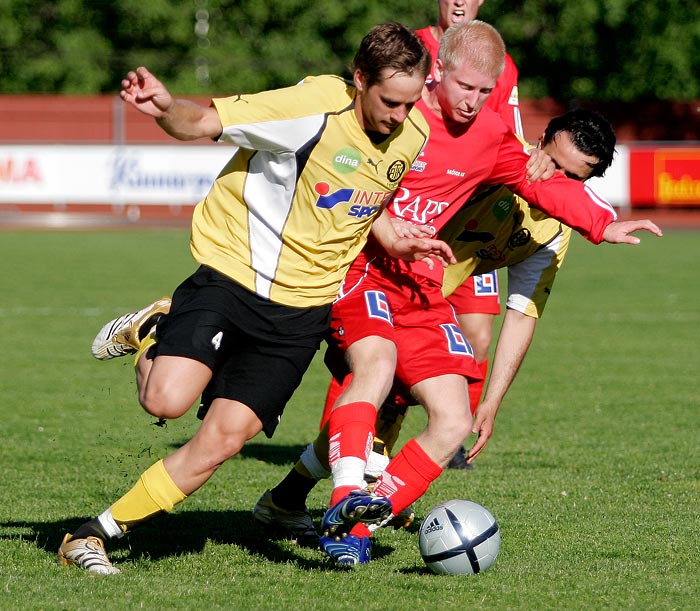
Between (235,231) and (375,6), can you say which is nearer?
(235,231)

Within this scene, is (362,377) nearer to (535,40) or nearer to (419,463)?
(419,463)

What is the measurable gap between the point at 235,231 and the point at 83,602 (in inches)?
61.3

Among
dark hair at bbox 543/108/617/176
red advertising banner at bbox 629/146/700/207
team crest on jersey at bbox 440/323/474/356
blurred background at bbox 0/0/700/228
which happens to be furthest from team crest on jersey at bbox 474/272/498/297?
blurred background at bbox 0/0/700/228

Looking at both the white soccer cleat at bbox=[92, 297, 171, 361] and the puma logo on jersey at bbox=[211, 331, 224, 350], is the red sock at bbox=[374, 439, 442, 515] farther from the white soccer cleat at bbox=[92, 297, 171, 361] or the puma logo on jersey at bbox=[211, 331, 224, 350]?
the white soccer cleat at bbox=[92, 297, 171, 361]

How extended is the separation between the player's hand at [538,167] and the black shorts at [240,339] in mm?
1287

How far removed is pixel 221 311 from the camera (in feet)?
15.4

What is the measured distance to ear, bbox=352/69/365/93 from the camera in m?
4.60

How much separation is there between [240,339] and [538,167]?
1.68 meters

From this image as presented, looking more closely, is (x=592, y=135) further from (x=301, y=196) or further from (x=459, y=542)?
(x=459, y=542)

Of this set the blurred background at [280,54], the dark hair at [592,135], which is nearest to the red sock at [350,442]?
the dark hair at [592,135]

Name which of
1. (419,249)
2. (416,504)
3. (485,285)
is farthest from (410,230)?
(485,285)

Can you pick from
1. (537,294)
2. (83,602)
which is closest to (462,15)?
(537,294)

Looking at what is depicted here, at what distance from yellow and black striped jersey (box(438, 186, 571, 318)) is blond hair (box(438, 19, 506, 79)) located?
952 mm

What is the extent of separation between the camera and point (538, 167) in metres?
5.45
